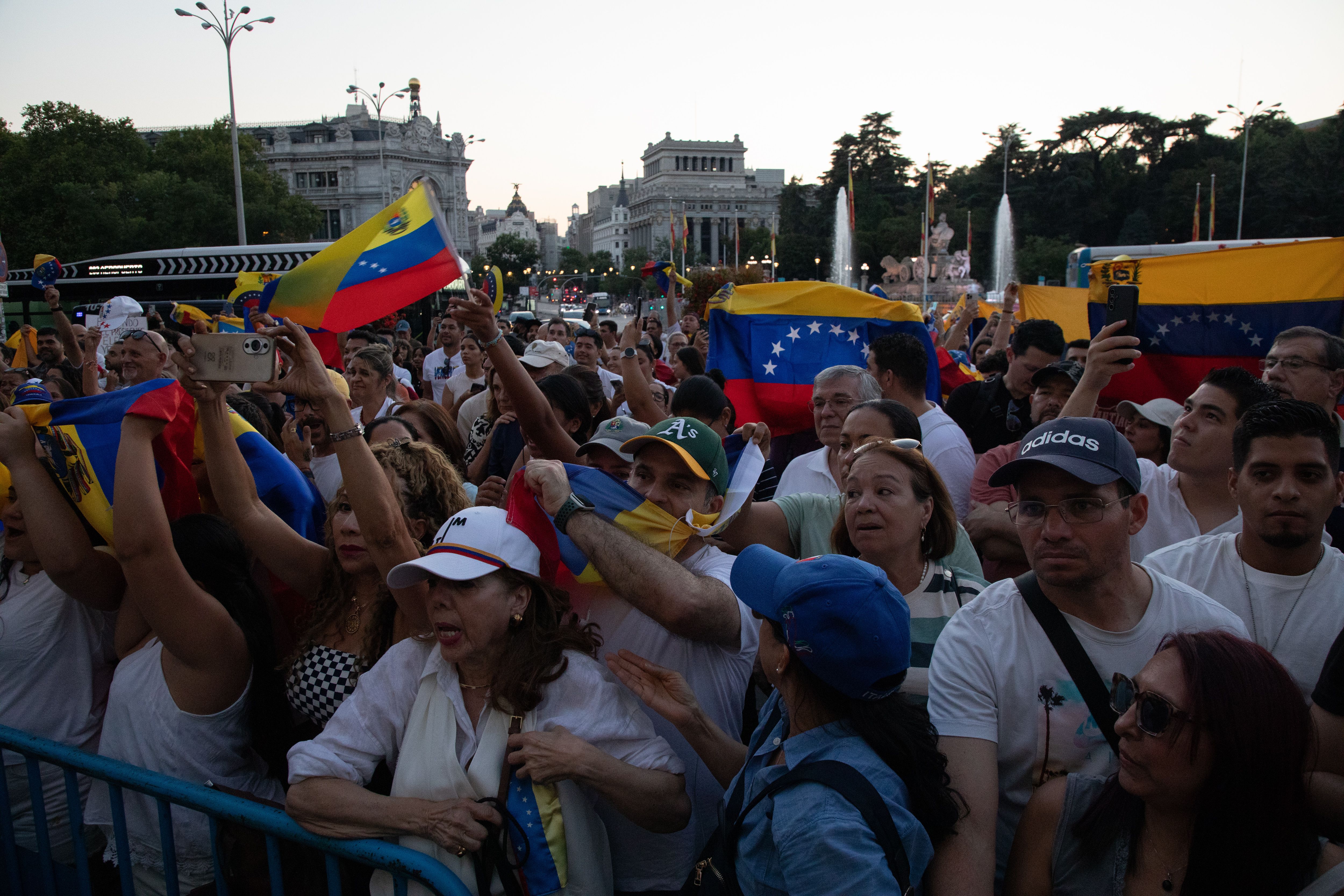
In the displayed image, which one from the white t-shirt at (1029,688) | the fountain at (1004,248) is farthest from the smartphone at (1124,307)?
the fountain at (1004,248)

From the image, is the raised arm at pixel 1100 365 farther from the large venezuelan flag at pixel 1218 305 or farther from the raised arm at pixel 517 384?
the raised arm at pixel 517 384

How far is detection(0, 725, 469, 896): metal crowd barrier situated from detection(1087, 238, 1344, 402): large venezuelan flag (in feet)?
15.0

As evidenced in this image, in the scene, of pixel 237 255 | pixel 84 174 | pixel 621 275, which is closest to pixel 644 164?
pixel 621 275

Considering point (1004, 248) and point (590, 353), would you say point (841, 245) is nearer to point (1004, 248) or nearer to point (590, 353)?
point (1004, 248)

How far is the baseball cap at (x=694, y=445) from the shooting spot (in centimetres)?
269

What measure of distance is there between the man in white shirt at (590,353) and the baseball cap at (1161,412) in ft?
15.8

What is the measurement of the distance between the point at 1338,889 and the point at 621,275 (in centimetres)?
10604

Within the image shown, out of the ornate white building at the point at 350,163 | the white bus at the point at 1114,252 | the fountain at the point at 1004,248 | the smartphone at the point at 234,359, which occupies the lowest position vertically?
the smartphone at the point at 234,359

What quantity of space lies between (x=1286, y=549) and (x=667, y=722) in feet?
6.11

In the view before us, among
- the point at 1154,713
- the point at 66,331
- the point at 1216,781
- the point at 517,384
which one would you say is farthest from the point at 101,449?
the point at 66,331

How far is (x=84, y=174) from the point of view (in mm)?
40406

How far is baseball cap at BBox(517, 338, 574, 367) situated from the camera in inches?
246

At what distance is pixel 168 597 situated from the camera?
8.20 feet

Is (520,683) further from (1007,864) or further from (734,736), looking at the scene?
(1007,864)
